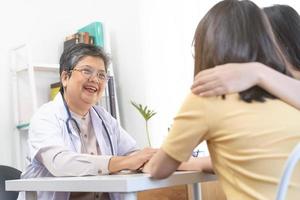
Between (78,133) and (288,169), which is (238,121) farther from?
(78,133)

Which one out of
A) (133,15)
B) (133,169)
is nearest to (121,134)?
(133,169)

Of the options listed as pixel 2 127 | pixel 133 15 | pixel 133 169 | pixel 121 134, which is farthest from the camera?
pixel 133 15

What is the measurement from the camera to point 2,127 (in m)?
2.77

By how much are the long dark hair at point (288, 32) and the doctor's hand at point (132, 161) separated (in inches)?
22.9

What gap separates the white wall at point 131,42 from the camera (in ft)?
9.38

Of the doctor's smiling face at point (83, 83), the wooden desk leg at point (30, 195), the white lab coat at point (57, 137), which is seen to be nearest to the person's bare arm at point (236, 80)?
the wooden desk leg at point (30, 195)

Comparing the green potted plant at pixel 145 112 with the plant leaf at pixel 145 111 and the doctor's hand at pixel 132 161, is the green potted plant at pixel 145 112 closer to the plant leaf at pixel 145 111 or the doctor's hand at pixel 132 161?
A: the plant leaf at pixel 145 111

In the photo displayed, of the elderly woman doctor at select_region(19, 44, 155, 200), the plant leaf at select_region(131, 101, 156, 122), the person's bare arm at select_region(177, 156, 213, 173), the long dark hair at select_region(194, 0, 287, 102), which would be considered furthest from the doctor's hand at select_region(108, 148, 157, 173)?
the plant leaf at select_region(131, 101, 156, 122)

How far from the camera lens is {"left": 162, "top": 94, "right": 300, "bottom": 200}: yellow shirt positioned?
0.90 meters

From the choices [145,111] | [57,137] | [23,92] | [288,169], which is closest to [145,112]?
[145,111]

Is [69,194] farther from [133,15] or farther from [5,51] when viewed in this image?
[133,15]

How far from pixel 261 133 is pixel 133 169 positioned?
52cm

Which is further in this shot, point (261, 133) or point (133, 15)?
point (133, 15)

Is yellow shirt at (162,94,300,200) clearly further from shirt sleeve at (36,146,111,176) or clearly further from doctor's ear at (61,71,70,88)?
doctor's ear at (61,71,70,88)
